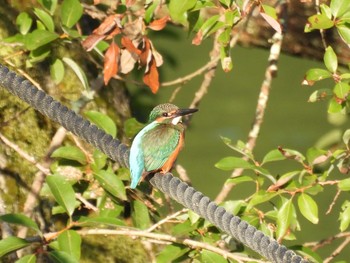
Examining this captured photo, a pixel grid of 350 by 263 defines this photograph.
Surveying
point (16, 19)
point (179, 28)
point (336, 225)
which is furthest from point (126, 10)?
point (336, 225)

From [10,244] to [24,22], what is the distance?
0.98 meters

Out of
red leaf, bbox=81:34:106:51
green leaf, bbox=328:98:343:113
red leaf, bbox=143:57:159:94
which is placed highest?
green leaf, bbox=328:98:343:113

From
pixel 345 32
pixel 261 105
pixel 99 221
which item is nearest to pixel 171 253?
pixel 99 221

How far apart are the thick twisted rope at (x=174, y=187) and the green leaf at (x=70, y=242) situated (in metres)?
0.48

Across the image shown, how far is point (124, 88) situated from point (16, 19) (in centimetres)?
74

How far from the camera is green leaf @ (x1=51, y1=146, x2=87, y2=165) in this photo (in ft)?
11.8

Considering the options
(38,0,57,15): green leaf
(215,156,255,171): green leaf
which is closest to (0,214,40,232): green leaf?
(215,156,255,171): green leaf

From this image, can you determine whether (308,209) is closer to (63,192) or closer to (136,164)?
(136,164)

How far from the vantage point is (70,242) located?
3320 mm

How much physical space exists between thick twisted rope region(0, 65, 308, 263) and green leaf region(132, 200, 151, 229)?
735mm

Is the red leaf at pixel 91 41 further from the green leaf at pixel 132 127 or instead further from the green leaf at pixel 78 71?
the green leaf at pixel 132 127

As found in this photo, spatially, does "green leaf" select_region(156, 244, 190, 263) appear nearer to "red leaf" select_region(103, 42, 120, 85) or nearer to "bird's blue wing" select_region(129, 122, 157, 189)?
"bird's blue wing" select_region(129, 122, 157, 189)

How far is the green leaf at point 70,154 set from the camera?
3.60 metres

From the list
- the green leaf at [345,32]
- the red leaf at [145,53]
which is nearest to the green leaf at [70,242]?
the red leaf at [145,53]
